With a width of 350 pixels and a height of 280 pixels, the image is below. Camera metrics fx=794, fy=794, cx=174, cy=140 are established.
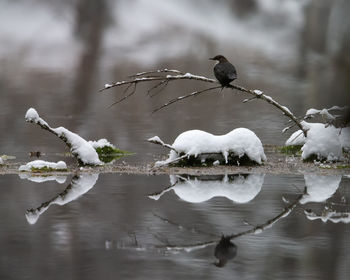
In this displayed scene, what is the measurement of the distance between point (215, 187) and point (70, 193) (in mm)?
2784

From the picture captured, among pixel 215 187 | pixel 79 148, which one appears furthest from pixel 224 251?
pixel 79 148

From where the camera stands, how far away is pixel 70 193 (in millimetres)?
14898

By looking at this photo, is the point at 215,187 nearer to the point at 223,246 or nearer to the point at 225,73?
the point at 225,73

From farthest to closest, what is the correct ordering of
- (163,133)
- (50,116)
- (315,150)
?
1. (50,116)
2. (163,133)
3. (315,150)

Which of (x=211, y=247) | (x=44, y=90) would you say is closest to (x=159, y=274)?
(x=211, y=247)

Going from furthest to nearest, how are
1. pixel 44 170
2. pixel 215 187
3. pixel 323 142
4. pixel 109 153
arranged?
pixel 109 153 < pixel 323 142 < pixel 44 170 < pixel 215 187

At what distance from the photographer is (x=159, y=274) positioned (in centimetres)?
910

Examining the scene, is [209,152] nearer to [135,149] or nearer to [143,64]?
[135,149]

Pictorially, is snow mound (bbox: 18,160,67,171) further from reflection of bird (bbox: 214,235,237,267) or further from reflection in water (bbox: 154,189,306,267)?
reflection of bird (bbox: 214,235,237,267)

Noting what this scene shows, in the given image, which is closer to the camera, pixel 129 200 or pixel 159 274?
pixel 159 274

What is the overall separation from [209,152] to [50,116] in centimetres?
1895

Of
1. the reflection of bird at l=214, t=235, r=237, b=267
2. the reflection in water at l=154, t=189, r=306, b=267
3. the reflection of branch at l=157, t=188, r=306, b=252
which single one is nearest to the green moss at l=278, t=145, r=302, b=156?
the reflection of branch at l=157, t=188, r=306, b=252

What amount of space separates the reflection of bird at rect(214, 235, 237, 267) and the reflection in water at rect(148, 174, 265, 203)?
3233 millimetres

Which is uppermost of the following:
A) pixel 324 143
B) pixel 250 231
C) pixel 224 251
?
pixel 324 143
